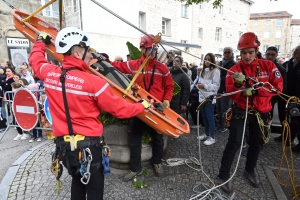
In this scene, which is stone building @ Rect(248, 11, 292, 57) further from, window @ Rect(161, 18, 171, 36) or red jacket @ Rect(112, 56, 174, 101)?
red jacket @ Rect(112, 56, 174, 101)

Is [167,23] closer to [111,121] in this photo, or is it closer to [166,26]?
[166,26]

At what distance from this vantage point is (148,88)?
3480mm

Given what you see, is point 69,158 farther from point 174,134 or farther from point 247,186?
point 247,186

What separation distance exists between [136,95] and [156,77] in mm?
474

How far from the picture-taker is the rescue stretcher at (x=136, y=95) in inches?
113

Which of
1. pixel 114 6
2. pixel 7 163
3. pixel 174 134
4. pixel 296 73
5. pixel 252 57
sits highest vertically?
pixel 114 6

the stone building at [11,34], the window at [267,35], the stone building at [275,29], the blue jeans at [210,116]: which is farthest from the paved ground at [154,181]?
the window at [267,35]

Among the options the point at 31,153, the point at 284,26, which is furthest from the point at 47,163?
the point at 284,26

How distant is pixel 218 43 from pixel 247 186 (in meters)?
25.6

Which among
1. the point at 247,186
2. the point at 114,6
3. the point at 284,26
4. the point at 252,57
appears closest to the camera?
the point at 252,57

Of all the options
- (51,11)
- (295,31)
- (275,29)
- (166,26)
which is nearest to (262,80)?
(51,11)

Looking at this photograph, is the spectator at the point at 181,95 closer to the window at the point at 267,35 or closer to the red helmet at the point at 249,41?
the red helmet at the point at 249,41

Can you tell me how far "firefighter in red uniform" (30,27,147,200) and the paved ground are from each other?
3.77 ft

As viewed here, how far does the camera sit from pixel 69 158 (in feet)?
6.63
